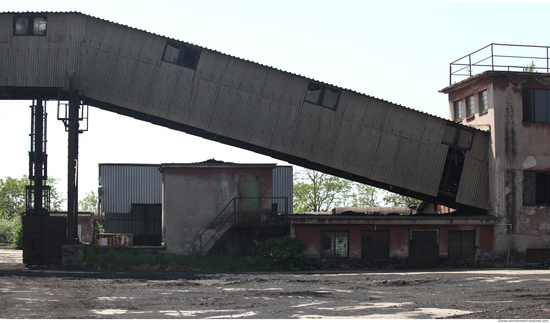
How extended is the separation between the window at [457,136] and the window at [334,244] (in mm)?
6255

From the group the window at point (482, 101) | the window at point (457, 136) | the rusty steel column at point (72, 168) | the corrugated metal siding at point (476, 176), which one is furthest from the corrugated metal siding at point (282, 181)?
the rusty steel column at point (72, 168)

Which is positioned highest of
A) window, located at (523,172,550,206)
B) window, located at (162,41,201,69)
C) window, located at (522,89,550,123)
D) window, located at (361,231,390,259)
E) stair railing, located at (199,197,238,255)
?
window, located at (162,41,201,69)

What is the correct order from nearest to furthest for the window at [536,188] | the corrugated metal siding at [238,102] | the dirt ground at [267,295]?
the dirt ground at [267,295]
the corrugated metal siding at [238,102]
the window at [536,188]

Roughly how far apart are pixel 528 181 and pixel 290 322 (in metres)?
17.8

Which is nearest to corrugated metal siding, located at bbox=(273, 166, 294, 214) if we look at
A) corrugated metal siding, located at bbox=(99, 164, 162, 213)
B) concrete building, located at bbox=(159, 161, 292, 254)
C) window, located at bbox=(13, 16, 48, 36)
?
corrugated metal siding, located at bbox=(99, 164, 162, 213)

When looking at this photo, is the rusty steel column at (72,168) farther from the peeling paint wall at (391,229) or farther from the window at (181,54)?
the peeling paint wall at (391,229)

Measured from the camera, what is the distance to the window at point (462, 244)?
961 inches

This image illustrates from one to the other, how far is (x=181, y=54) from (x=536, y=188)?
16711 mm

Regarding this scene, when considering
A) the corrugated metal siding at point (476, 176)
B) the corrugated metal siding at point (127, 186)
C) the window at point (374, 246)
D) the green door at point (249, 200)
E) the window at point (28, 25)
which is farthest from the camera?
the corrugated metal siding at point (127, 186)

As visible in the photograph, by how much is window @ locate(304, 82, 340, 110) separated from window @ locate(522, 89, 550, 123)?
28.2 feet

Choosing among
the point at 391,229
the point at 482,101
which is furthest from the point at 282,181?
the point at 482,101

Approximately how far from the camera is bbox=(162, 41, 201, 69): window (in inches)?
931

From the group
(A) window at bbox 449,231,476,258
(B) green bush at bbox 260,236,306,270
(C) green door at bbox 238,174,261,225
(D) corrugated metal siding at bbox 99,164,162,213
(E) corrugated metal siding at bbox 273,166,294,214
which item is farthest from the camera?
(E) corrugated metal siding at bbox 273,166,294,214

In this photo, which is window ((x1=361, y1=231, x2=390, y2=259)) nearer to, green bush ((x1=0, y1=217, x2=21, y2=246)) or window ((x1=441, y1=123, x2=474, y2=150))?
window ((x1=441, y1=123, x2=474, y2=150))
